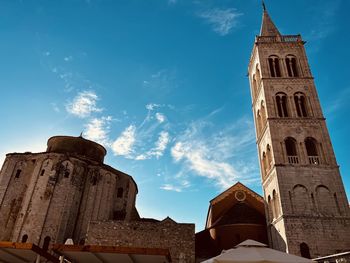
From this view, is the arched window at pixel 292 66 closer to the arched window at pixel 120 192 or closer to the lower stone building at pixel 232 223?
the lower stone building at pixel 232 223

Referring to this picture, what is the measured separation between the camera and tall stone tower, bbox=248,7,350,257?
18938mm

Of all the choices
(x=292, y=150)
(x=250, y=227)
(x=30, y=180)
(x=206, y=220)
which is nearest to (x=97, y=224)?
(x=30, y=180)

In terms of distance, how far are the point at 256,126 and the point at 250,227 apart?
33.8ft

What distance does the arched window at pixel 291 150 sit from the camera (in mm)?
22166

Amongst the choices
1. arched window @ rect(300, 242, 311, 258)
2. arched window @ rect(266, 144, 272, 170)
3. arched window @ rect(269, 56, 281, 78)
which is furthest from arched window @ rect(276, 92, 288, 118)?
arched window @ rect(300, 242, 311, 258)

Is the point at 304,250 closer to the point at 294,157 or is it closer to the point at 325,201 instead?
the point at 325,201

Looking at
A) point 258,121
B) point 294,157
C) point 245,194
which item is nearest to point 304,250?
point 294,157

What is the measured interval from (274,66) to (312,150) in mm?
9566

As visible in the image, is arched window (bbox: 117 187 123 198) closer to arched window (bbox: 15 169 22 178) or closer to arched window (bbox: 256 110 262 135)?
arched window (bbox: 15 169 22 178)

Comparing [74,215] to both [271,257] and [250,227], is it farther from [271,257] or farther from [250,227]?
[271,257]

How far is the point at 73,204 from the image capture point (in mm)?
25656

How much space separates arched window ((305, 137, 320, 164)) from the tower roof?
45.7 feet

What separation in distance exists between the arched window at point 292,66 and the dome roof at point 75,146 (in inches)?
882

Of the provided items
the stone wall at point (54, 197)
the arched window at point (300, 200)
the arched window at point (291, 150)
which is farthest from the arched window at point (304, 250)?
the stone wall at point (54, 197)
